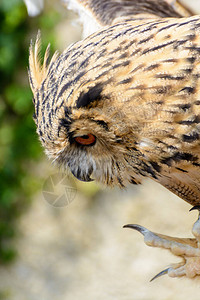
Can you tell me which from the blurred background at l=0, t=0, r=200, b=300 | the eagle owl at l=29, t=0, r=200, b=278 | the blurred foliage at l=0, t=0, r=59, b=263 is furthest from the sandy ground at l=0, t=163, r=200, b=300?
the eagle owl at l=29, t=0, r=200, b=278

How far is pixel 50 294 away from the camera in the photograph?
4406 millimetres

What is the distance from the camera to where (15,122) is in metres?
4.50

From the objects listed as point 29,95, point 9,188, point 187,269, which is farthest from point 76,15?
point 9,188

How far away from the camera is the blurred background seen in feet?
13.3

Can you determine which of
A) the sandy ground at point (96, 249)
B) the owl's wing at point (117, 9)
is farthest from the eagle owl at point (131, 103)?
the sandy ground at point (96, 249)

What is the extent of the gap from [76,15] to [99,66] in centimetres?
120

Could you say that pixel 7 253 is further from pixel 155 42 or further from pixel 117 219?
pixel 155 42

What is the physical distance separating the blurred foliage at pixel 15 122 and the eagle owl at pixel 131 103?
3.03 m

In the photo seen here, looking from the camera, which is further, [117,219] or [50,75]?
[117,219]

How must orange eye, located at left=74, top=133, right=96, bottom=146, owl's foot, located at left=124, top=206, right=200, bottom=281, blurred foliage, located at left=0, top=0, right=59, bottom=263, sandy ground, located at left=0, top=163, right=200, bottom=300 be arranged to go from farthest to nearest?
1. blurred foliage, located at left=0, top=0, right=59, bottom=263
2. sandy ground, located at left=0, top=163, right=200, bottom=300
3. owl's foot, located at left=124, top=206, right=200, bottom=281
4. orange eye, located at left=74, top=133, right=96, bottom=146

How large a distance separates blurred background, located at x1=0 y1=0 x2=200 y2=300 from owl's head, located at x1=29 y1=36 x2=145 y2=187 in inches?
102

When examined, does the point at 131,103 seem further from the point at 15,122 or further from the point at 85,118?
the point at 15,122

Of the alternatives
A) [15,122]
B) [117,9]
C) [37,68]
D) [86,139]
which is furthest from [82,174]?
[15,122]

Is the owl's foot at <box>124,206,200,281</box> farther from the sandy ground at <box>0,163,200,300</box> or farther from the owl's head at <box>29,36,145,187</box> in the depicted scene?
the sandy ground at <box>0,163,200,300</box>
